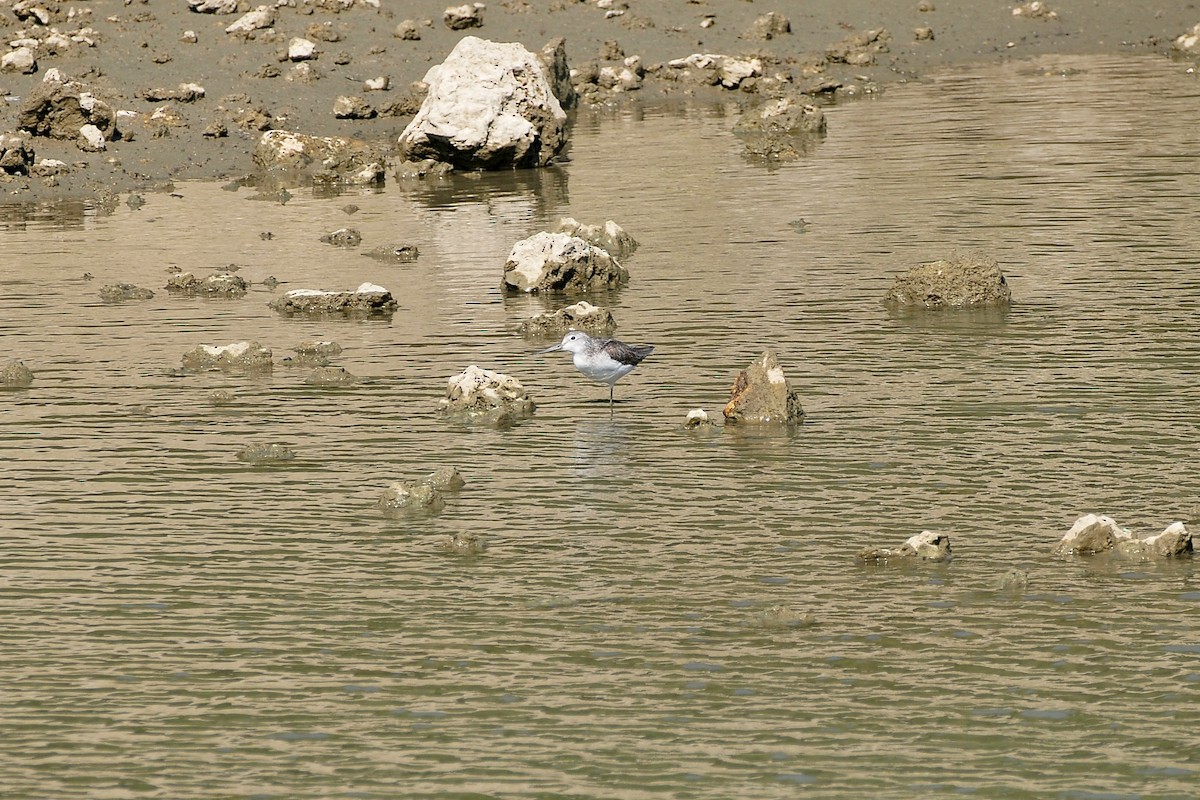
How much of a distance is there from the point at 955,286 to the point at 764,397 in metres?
6.02

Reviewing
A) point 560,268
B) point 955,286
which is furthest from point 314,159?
point 955,286

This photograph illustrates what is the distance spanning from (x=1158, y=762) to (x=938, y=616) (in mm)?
2645

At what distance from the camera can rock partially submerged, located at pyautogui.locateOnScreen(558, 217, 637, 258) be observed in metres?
28.6

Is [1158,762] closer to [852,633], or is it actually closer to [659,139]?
[852,633]

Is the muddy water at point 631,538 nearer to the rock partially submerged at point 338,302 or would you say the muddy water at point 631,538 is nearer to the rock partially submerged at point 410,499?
the rock partially submerged at point 410,499

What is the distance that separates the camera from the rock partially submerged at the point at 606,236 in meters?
28.6

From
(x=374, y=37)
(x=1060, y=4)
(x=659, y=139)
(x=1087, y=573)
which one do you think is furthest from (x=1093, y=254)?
(x=1060, y=4)

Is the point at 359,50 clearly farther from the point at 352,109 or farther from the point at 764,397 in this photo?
the point at 764,397

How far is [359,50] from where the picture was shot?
48.4 m

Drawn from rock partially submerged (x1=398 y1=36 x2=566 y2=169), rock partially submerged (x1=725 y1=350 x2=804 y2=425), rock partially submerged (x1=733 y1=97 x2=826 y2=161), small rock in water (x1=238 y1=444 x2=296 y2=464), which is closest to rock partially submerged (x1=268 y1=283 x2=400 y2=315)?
small rock in water (x1=238 y1=444 x2=296 y2=464)

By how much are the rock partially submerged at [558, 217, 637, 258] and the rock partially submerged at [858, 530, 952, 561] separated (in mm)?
14240

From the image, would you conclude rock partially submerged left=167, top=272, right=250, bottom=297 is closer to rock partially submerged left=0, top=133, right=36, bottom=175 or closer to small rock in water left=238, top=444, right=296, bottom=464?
small rock in water left=238, top=444, right=296, bottom=464

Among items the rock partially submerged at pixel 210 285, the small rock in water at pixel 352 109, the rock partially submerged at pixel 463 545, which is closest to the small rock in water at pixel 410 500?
the rock partially submerged at pixel 463 545

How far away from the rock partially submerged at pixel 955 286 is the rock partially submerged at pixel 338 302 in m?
6.53
